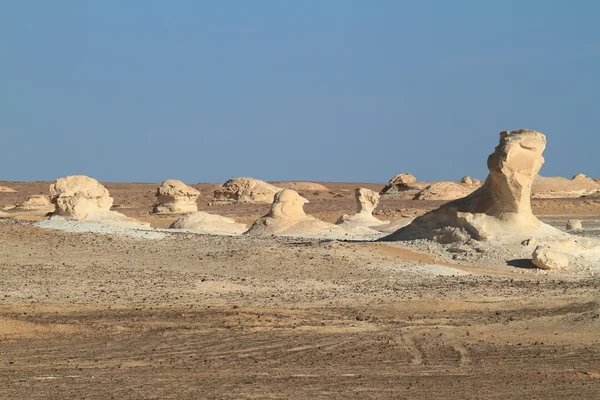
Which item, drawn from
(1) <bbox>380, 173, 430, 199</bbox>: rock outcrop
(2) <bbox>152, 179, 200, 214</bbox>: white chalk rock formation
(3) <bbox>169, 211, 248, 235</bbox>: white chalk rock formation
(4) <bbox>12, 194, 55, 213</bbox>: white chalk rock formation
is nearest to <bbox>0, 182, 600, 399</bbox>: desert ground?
(3) <bbox>169, 211, 248, 235</bbox>: white chalk rock formation

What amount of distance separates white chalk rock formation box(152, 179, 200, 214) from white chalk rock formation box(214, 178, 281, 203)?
868cm

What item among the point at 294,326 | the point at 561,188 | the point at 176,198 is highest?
the point at 561,188

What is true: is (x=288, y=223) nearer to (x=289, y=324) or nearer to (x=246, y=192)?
(x=289, y=324)

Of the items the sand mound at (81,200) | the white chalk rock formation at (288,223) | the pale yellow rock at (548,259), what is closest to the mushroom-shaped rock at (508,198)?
the pale yellow rock at (548,259)

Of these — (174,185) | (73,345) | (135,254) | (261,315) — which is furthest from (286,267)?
(174,185)

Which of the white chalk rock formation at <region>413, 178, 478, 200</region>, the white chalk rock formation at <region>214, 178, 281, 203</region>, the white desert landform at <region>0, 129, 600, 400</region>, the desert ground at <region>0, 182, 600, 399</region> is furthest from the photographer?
the white chalk rock formation at <region>413, 178, 478, 200</region>

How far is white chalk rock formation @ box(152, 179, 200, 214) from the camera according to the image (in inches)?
1692

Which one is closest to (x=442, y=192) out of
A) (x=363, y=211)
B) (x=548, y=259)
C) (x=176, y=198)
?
(x=176, y=198)

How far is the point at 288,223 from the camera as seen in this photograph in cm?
2772

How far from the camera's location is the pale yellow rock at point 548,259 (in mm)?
19234

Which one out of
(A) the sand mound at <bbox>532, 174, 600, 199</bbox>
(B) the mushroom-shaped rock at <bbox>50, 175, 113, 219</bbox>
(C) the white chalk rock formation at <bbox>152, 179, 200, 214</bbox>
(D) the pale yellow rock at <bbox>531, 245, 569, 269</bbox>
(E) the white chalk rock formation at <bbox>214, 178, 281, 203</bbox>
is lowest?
(D) the pale yellow rock at <bbox>531, 245, 569, 269</bbox>

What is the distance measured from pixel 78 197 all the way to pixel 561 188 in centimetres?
3342

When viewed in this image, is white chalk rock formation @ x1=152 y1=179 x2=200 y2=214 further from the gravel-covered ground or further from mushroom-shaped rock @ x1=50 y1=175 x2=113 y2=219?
the gravel-covered ground

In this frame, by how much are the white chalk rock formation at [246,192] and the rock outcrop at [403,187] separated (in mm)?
8956
